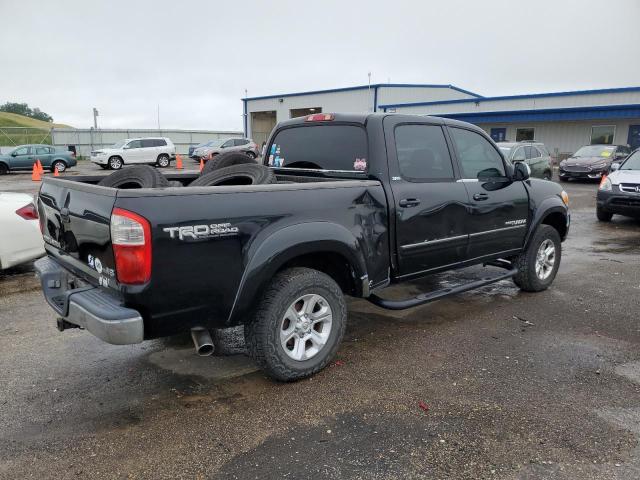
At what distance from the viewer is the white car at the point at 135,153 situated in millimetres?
27922

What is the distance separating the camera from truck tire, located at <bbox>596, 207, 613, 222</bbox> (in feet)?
36.9

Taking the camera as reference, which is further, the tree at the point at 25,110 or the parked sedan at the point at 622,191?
the tree at the point at 25,110

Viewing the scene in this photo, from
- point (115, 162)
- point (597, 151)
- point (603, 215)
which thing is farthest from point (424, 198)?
point (115, 162)

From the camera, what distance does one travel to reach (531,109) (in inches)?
1217

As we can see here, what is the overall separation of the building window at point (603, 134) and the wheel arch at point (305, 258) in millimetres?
29914

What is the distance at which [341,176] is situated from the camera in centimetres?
434

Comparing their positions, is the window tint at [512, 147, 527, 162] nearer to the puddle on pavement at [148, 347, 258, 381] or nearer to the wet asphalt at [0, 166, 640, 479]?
the wet asphalt at [0, 166, 640, 479]

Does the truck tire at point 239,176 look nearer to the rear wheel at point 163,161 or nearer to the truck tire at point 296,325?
the truck tire at point 296,325

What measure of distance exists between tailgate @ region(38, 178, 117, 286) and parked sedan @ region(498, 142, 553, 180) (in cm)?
1510

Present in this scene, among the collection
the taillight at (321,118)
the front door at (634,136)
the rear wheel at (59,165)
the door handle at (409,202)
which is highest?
the front door at (634,136)

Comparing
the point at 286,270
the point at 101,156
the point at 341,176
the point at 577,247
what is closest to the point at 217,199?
the point at 286,270

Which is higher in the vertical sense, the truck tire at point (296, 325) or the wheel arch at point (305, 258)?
the wheel arch at point (305, 258)

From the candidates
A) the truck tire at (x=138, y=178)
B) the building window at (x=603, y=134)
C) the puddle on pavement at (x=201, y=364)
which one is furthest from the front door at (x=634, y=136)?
the truck tire at (x=138, y=178)

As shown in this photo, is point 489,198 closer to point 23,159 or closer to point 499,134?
point 23,159
